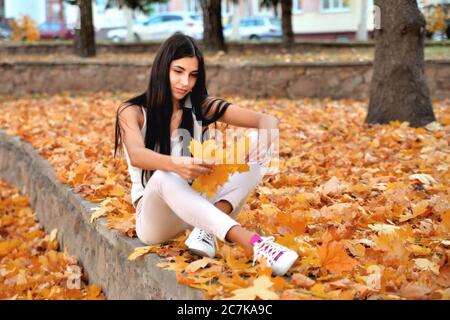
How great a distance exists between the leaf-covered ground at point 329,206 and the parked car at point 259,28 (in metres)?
20.9

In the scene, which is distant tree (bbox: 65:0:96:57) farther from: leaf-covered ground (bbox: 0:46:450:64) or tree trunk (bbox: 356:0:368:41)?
tree trunk (bbox: 356:0:368:41)

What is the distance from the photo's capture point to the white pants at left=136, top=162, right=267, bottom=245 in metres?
3.34

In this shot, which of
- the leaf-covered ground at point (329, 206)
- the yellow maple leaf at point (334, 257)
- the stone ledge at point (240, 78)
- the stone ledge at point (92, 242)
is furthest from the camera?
the stone ledge at point (240, 78)

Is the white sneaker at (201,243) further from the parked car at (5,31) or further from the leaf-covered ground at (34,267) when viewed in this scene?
the parked car at (5,31)

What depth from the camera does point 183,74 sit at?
3705 mm

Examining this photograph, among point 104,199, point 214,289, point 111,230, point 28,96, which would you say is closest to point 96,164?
point 104,199

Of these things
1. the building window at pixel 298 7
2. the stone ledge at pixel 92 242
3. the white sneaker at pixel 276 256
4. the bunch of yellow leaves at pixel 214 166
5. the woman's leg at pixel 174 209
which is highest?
the building window at pixel 298 7

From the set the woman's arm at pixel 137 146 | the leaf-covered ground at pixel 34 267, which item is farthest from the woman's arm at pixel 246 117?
the leaf-covered ground at pixel 34 267

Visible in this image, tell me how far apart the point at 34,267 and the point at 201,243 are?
1.98m

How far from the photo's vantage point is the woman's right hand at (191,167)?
3.31m

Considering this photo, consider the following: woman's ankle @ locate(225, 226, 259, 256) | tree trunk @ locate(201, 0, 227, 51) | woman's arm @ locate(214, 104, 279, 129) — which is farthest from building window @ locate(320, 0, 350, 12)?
woman's ankle @ locate(225, 226, 259, 256)

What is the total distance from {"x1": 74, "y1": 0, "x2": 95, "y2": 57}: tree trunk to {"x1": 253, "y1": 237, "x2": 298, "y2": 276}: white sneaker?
13.3 m

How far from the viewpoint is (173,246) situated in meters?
3.67
